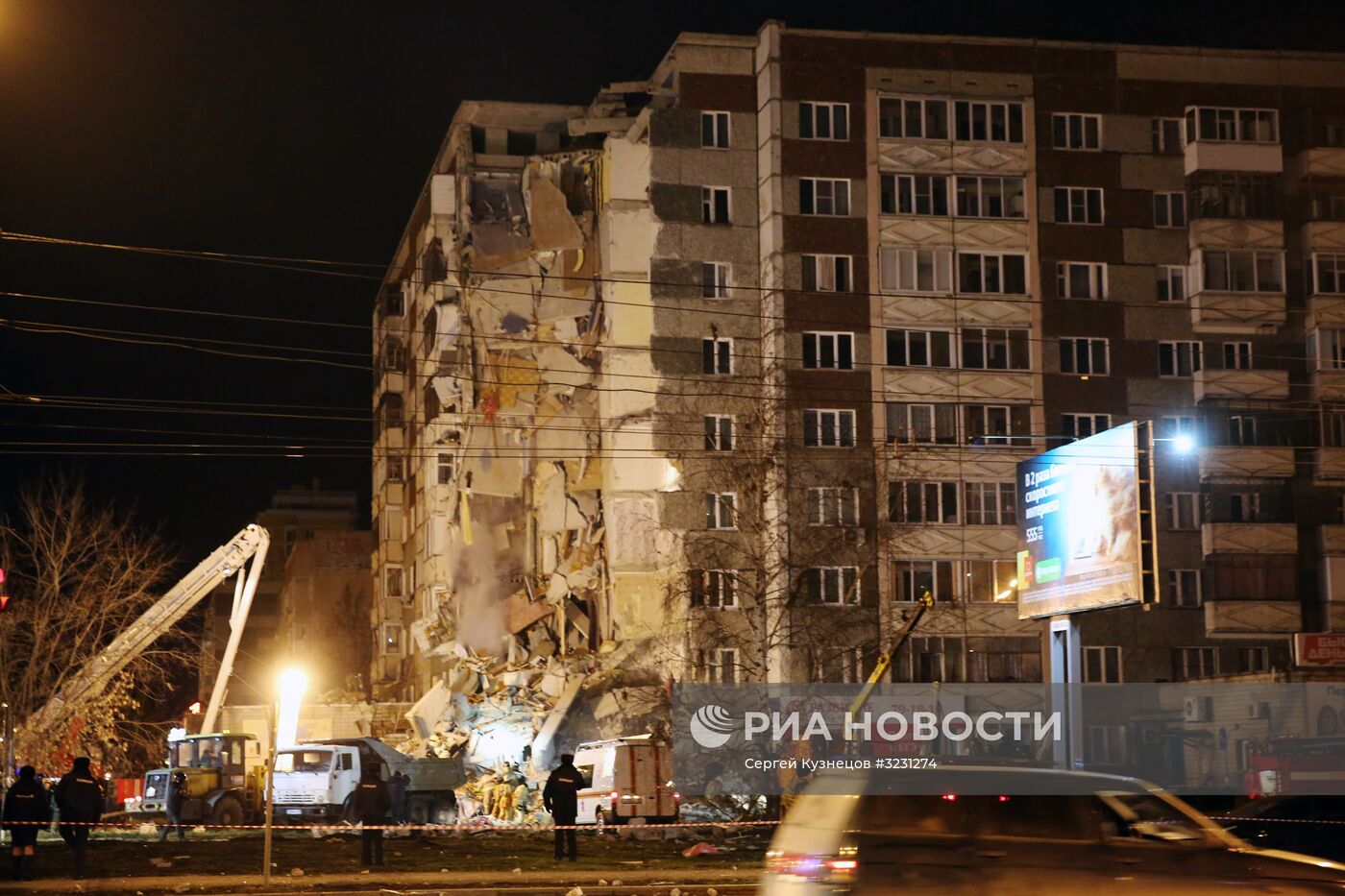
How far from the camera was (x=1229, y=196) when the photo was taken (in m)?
65.6

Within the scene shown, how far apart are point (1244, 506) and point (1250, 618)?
4465mm

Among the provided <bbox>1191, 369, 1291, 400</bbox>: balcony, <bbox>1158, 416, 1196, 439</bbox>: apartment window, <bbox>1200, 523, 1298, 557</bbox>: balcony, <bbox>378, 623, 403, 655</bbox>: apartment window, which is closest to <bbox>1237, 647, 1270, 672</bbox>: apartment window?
<bbox>1200, 523, 1298, 557</bbox>: balcony

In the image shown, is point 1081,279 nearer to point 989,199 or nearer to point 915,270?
point 989,199

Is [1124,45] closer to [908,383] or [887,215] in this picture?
[887,215]

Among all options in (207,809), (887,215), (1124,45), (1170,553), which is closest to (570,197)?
(887,215)

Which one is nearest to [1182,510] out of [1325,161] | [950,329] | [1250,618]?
[1250,618]

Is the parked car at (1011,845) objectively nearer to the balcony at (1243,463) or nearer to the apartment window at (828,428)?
the apartment window at (828,428)

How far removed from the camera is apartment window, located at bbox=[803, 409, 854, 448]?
6241 cm

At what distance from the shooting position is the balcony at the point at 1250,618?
205ft

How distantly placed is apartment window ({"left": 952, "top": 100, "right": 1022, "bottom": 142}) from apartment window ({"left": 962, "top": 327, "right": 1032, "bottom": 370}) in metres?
7.44

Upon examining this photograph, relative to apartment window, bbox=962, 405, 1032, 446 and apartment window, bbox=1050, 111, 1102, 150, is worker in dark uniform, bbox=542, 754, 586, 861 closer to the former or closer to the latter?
apartment window, bbox=962, 405, 1032, 446

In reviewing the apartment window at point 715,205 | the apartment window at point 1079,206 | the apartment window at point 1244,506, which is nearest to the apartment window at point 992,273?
Answer: the apartment window at point 1079,206

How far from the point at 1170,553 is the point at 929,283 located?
13.6 meters

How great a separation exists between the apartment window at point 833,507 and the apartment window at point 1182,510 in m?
12.4
